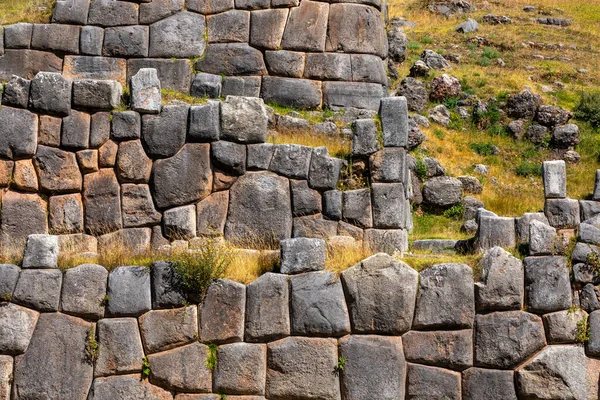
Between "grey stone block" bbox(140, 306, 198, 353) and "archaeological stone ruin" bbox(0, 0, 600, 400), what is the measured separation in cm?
2

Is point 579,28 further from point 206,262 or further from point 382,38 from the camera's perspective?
point 206,262

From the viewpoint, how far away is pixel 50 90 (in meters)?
11.6

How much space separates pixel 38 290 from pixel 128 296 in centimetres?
108

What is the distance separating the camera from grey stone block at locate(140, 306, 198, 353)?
959 centimetres

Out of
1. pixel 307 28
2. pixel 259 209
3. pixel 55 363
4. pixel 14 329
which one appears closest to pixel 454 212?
pixel 307 28

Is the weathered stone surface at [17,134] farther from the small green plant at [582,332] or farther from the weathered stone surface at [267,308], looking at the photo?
the small green plant at [582,332]

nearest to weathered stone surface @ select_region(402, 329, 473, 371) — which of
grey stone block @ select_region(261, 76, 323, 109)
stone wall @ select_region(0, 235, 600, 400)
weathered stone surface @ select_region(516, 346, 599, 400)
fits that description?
stone wall @ select_region(0, 235, 600, 400)

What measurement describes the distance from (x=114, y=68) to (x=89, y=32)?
88 centimetres

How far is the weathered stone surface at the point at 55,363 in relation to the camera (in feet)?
31.4

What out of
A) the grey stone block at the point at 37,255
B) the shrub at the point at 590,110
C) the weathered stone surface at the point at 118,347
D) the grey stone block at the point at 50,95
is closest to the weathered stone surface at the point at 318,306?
the weathered stone surface at the point at 118,347

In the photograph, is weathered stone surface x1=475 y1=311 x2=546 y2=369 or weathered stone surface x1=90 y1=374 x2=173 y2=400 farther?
weathered stone surface x1=90 y1=374 x2=173 y2=400

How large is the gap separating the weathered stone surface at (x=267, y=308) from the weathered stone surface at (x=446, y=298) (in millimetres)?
1551

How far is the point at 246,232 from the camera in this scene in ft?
37.3

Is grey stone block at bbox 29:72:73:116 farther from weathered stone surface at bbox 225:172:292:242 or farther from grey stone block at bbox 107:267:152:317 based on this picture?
grey stone block at bbox 107:267:152:317
